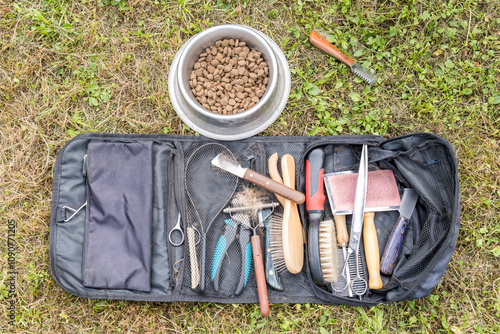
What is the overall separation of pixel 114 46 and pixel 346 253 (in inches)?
83.6

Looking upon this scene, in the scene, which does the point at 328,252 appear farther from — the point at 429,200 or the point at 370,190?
the point at 429,200

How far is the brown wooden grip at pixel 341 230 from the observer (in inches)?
89.3

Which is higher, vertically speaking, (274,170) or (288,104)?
(288,104)

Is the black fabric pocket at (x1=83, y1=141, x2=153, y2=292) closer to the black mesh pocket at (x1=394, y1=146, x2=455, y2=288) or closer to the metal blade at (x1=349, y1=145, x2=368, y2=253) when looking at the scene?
the metal blade at (x1=349, y1=145, x2=368, y2=253)

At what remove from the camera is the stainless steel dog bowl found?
7.55 ft

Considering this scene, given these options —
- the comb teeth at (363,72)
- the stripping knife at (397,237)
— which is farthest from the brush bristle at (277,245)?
the comb teeth at (363,72)

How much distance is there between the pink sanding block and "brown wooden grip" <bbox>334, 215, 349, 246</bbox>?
5 centimetres

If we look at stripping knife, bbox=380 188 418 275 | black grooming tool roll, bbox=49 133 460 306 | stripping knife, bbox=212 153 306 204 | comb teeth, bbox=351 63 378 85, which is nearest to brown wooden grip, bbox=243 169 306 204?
stripping knife, bbox=212 153 306 204

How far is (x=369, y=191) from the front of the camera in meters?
2.30

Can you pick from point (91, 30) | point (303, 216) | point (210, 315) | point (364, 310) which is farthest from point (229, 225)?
point (91, 30)

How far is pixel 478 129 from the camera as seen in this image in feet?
8.57

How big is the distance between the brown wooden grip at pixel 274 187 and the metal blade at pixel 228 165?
50 mm

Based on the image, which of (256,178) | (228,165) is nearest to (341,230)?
(256,178)

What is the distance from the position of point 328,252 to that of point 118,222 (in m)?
1.27
